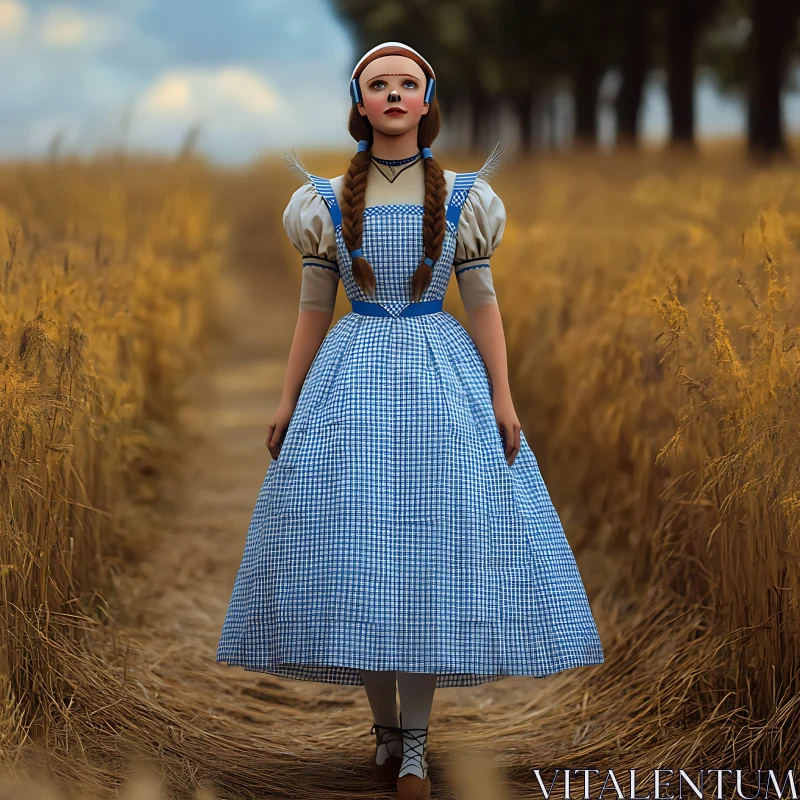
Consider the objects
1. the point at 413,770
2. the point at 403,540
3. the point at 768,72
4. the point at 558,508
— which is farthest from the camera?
the point at 768,72

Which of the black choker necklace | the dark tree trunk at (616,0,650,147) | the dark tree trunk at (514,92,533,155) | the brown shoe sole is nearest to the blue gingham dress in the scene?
the black choker necklace

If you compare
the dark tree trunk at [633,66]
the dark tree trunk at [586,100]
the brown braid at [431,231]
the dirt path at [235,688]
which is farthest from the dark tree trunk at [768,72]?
the brown braid at [431,231]

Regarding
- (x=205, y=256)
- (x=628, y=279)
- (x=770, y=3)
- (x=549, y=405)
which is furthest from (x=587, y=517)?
(x=770, y=3)

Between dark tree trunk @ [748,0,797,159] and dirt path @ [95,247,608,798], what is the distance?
22.5 ft

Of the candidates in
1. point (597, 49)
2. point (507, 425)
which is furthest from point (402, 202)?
point (597, 49)

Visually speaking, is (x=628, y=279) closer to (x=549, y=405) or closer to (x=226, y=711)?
(x=549, y=405)

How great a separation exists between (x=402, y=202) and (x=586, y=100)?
14112mm

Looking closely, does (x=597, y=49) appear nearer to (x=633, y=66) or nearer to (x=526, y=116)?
(x=633, y=66)

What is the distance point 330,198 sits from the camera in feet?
7.88

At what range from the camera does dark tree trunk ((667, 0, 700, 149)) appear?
1205 centimetres

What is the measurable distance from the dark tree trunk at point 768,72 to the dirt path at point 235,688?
6872 mm

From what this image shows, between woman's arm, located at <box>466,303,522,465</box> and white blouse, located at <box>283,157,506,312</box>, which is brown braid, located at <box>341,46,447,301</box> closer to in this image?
white blouse, located at <box>283,157,506,312</box>

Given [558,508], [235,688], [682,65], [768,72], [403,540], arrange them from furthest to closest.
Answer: [682,65], [768,72], [558,508], [235,688], [403,540]

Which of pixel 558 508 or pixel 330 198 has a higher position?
pixel 330 198
